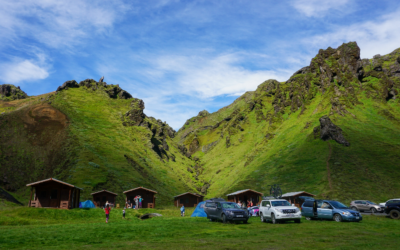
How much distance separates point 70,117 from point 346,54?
137 meters

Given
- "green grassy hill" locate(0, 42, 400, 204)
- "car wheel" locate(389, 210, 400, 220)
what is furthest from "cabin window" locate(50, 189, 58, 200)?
"car wheel" locate(389, 210, 400, 220)

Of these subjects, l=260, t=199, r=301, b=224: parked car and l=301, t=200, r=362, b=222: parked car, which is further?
l=301, t=200, r=362, b=222: parked car

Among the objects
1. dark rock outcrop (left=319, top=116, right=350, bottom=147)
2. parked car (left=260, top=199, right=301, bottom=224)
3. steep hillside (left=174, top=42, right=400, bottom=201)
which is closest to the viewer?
parked car (left=260, top=199, right=301, bottom=224)

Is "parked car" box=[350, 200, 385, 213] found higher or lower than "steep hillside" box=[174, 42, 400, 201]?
lower

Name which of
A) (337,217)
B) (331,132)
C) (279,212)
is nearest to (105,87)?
(331,132)

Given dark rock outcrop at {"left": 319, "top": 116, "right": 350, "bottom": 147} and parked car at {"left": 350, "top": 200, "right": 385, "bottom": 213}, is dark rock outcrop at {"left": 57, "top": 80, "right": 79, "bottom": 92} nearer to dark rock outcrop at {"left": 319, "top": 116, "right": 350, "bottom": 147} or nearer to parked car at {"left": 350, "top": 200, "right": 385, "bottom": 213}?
dark rock outcrop at {"left": 319, "top": 116, "right": 350, "bottom": 147}

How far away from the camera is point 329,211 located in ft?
87.5

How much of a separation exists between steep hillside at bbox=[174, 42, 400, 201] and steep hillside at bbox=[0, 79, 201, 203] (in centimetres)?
3132

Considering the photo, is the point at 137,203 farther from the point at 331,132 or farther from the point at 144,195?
the point at 331,132

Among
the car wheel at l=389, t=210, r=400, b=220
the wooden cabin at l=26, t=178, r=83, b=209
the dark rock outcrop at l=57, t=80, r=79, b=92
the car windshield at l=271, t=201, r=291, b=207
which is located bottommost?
the car wheel at l=389, t=210, r=400, b=220

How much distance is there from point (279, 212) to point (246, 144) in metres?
138

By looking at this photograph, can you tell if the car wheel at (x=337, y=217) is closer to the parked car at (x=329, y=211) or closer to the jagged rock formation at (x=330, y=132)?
the parked car at (x=329, y=211)

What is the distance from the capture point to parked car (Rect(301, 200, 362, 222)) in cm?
2517

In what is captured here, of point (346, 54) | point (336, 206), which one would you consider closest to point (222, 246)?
point (336, 206)
